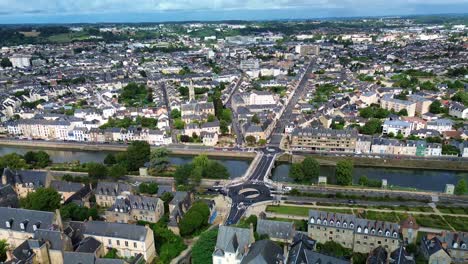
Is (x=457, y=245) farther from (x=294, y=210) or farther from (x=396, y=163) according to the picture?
(x=396, y=163)

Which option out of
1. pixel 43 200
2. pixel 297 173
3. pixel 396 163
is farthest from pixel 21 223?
pixel 396 163

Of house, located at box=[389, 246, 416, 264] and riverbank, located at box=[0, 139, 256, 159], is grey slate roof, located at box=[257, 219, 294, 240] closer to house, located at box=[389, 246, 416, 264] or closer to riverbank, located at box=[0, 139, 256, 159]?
house, located at box=[389, 246, 416, 264]

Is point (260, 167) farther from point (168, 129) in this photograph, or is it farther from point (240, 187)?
point (168, 129)

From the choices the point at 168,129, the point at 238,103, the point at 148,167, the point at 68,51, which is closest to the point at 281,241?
the point at 148,167

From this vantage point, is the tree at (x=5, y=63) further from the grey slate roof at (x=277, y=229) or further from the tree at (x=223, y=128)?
the grey slate roof at (x=277, y=229)

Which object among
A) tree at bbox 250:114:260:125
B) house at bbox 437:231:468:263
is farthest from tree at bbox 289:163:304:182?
tree at bbox 250:114:260:125

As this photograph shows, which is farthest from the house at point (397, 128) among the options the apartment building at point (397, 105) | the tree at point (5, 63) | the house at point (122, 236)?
the tree at point (5, 63)
